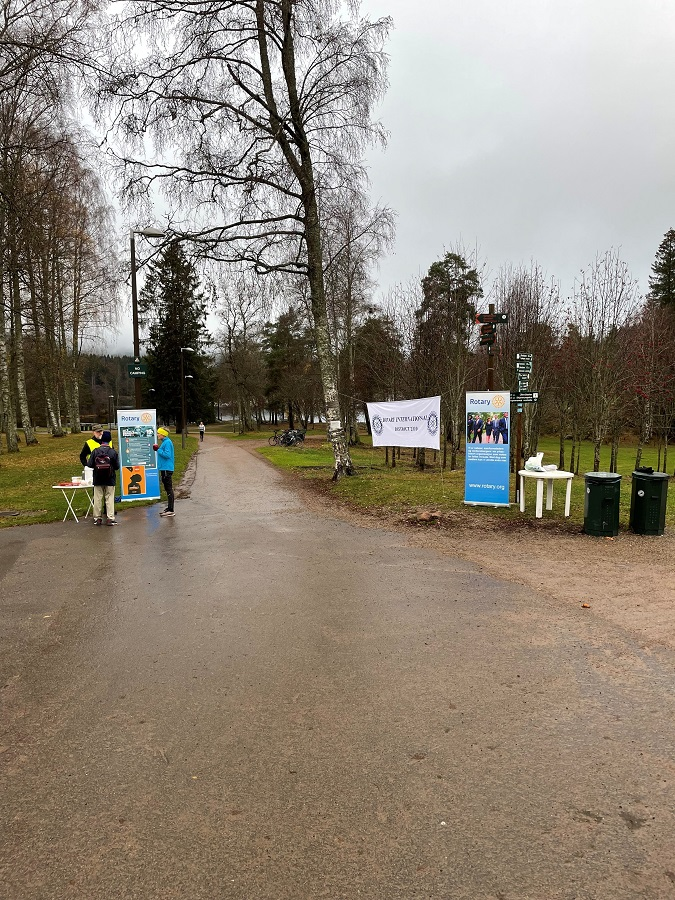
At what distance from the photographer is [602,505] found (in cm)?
878

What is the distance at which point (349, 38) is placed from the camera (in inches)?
550

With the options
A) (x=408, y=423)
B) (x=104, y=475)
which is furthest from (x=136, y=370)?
(x=408, y=423)

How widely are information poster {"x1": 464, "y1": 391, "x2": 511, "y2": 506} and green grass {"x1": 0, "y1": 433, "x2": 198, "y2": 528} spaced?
24.7 ft

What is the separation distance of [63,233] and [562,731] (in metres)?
28.8

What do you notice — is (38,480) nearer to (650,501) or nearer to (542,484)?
(542,484)

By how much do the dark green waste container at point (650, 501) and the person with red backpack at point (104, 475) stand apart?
9256mm

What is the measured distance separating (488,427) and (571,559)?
3826 millimetres

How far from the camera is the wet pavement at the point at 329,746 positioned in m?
2.40

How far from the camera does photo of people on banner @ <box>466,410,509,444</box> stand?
10.7 metres

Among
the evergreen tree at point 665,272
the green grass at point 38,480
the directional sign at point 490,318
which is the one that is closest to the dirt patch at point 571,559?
the directional sign at point 490,318

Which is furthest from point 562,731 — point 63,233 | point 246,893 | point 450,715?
point 63,233

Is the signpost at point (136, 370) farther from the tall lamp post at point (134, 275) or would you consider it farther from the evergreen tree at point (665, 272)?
the evergreen tree at point (665, 272)

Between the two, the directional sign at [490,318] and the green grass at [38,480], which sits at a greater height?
the directional sign at [490,318]

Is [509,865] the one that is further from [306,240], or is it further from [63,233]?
[63,233]
